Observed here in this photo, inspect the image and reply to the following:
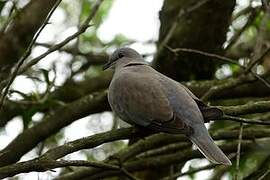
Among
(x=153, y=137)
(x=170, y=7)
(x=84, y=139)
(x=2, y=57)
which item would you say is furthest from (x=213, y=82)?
(x=84, y=139)

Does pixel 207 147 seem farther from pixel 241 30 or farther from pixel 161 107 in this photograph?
pixel 241 30

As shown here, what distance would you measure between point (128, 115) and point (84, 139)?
0.64 m

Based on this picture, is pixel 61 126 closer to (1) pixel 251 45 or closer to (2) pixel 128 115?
(2) pixel 128 115

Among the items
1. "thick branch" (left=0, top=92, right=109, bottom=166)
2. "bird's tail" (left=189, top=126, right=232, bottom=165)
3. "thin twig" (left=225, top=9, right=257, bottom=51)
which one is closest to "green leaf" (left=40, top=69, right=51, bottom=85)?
"thick branch" (left=0, top=92, right=109, bottom=166)

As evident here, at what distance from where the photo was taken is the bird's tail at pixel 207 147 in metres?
3.74

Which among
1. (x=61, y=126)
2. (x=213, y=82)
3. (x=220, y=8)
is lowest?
(x=61, y=126)

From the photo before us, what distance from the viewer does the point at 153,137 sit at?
5113 millimetres

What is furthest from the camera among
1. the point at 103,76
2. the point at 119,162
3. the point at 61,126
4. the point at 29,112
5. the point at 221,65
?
the point at 221,65

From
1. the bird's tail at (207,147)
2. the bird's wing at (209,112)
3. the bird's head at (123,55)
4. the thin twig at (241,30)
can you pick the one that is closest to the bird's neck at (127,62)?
the bird's head at (123,55)

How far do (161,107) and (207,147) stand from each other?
0.36 meters

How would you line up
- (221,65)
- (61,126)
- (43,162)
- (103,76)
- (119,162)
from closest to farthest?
(43,162) < (119,162) < (61,126) < (103,76) < (221,65)

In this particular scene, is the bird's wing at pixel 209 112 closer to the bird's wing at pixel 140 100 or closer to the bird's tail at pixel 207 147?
the bird's tail at pixel 207 147

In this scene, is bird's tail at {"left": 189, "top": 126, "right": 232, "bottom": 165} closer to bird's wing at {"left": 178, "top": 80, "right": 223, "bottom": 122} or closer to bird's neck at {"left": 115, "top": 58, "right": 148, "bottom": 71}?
bird's wing at {"left": 178, "top": 80, "right": 223, "bottom": 122}

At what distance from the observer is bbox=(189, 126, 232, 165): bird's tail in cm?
374
